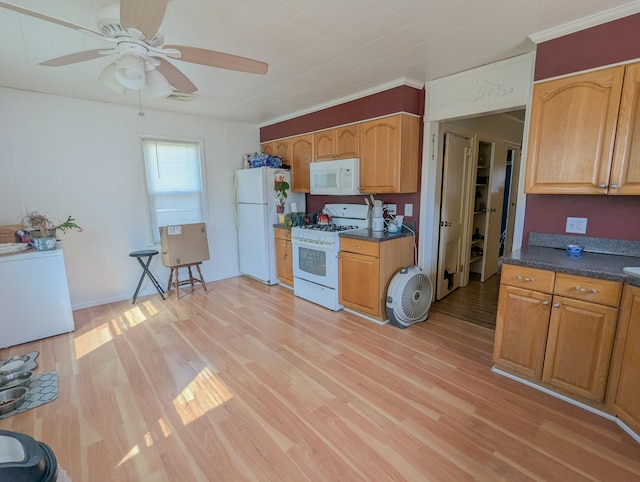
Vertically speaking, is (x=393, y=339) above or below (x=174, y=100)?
below

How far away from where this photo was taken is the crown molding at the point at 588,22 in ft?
6.04

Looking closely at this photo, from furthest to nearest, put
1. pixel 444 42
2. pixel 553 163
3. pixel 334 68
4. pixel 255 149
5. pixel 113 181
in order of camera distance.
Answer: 1. pixel 255 149
2. pixel 113 181
3. pixel 334 68
4. pixel 444 42
5. pixel 553 163

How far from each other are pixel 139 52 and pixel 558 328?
2.92 metres

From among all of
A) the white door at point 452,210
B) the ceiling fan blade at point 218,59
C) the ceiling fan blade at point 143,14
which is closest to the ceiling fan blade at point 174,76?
the ceiling fan blade at point 218,59

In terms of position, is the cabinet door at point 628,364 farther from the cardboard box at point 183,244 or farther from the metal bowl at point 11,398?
Answer: the cardboard box at point 183,244

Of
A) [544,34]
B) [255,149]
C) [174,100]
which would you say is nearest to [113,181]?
[174,100]

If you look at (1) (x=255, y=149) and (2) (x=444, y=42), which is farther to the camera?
(1) (x=255, y=149)

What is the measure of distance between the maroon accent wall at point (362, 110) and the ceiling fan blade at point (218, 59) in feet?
5.58

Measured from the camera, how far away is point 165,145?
4.17m

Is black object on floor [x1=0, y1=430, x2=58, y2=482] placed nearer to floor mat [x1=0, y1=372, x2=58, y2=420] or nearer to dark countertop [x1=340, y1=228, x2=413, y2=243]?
floor mat [x1=0, y1=372, x2=58, y2=420]

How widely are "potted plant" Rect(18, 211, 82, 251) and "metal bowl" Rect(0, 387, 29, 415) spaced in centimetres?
136

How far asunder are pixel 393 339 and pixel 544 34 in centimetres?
263

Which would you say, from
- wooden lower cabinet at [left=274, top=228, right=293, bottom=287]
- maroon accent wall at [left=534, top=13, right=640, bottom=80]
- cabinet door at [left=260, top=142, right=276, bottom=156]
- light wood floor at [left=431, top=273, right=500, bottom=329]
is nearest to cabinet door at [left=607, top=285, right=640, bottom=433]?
light wood floor at [left=431, top=273, right=500, bottom=329]

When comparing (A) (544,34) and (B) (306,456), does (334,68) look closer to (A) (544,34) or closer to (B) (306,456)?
(A) (544,34)
